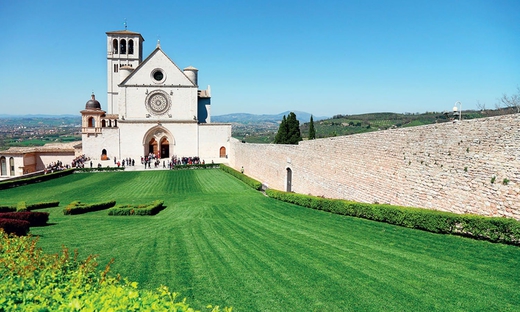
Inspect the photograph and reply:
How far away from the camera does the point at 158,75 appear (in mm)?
45562

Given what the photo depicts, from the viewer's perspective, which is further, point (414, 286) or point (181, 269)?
point (181, 269)

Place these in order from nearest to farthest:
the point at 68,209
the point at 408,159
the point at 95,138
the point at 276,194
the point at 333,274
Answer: the point at 333,274 < the point at 408,159 < the point at 68,209 < the point at 276,194 < the point at 95,138

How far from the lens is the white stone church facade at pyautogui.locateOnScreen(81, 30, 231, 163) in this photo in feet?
147

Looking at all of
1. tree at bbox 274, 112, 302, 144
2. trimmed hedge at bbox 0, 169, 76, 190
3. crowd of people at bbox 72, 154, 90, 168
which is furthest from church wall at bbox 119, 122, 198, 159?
tree at bbox 274, 112, 302, 144

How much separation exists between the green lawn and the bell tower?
134 feet

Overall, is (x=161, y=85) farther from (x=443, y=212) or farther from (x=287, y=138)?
(x=443, y=212)

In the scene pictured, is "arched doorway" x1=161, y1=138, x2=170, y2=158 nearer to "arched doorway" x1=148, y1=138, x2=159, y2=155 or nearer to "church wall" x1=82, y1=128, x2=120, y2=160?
"arched doorway" x1=148, y1=138, x2=159, y2=155

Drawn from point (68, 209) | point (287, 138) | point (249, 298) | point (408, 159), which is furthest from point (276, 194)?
point (287, 138)

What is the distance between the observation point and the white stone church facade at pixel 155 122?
44719 millimetres

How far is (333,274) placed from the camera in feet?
25.2

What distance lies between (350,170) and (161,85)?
34288 millimetres

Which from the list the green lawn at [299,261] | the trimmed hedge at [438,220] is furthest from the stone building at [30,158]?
the trimmed hedge at [438,220]

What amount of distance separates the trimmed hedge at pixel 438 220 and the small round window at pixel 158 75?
35.4 meters

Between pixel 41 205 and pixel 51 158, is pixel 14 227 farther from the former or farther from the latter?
pixel 51 158
